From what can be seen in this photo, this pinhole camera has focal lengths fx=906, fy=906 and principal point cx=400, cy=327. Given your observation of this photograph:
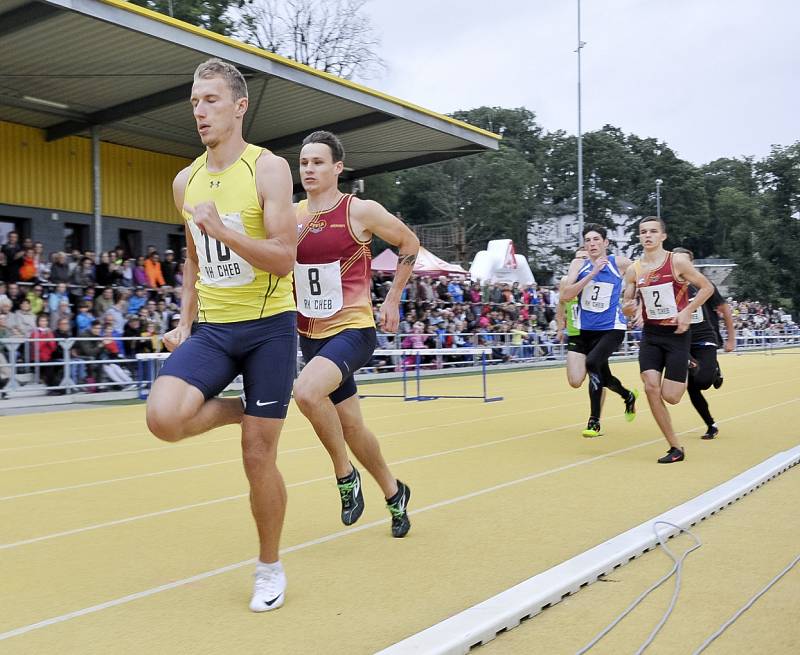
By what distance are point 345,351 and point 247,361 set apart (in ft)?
3.75

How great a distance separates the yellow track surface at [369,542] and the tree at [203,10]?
33280mm

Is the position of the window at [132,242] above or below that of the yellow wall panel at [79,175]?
below

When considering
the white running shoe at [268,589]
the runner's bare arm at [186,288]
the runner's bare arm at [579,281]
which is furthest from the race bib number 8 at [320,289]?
the runner's bare arm at [579,281]

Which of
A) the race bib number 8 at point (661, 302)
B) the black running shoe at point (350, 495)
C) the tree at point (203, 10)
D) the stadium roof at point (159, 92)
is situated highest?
the tree at point (203, 10)

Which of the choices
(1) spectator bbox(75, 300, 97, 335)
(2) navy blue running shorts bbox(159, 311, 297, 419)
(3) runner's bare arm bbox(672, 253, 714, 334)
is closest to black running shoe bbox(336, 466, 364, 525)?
(2) navy blue running shorts bbox(159, 311, 297, 419)

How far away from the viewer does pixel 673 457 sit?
8031mm

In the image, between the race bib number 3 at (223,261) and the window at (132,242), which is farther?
the window at (132,242)

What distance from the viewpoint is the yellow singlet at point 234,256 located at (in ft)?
12.8

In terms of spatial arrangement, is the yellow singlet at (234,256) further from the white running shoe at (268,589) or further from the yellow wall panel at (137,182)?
the yellow wall panel at (137,182)

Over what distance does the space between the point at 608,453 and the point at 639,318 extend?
1.36 meters

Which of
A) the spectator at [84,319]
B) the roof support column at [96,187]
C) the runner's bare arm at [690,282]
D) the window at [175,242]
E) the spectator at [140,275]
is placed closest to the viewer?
the runner's bare arm at [690,282]

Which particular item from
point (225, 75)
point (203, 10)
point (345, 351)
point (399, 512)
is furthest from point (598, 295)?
point (203, 10)

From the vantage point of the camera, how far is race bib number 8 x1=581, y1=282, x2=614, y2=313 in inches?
381

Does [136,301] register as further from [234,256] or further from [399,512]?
[234,256]
